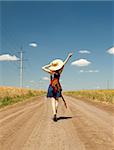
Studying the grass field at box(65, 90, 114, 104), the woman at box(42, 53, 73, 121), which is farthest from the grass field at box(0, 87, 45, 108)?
the woman at box(42, 53, 73, 121)

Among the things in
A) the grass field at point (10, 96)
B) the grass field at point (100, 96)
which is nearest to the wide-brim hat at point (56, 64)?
the grass field at point (100, 96)

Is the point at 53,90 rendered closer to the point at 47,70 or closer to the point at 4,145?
the point at 47,70

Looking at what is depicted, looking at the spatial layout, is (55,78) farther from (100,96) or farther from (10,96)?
(10,96)

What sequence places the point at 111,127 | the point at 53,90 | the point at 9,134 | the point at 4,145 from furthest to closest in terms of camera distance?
the point at 53,90 → the point at 111,127 → the point at 9,134 → the point at 4,145

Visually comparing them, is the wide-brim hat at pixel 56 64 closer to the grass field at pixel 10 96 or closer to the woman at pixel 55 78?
the woman at pixel 55 78

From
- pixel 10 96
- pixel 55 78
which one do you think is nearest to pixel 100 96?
pixel 10 96

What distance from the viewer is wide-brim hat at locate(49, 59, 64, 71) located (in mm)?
10797

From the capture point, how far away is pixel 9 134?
8.52m

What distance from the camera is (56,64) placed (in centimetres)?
1088

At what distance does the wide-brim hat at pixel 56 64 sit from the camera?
10.8 m

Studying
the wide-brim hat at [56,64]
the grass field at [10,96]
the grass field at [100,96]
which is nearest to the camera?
the wide-brim hat at [56,64]

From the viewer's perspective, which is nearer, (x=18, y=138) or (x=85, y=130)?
(x=18, y=138)

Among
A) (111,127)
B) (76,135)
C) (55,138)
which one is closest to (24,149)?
(55,138)

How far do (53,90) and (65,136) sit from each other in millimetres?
3212
